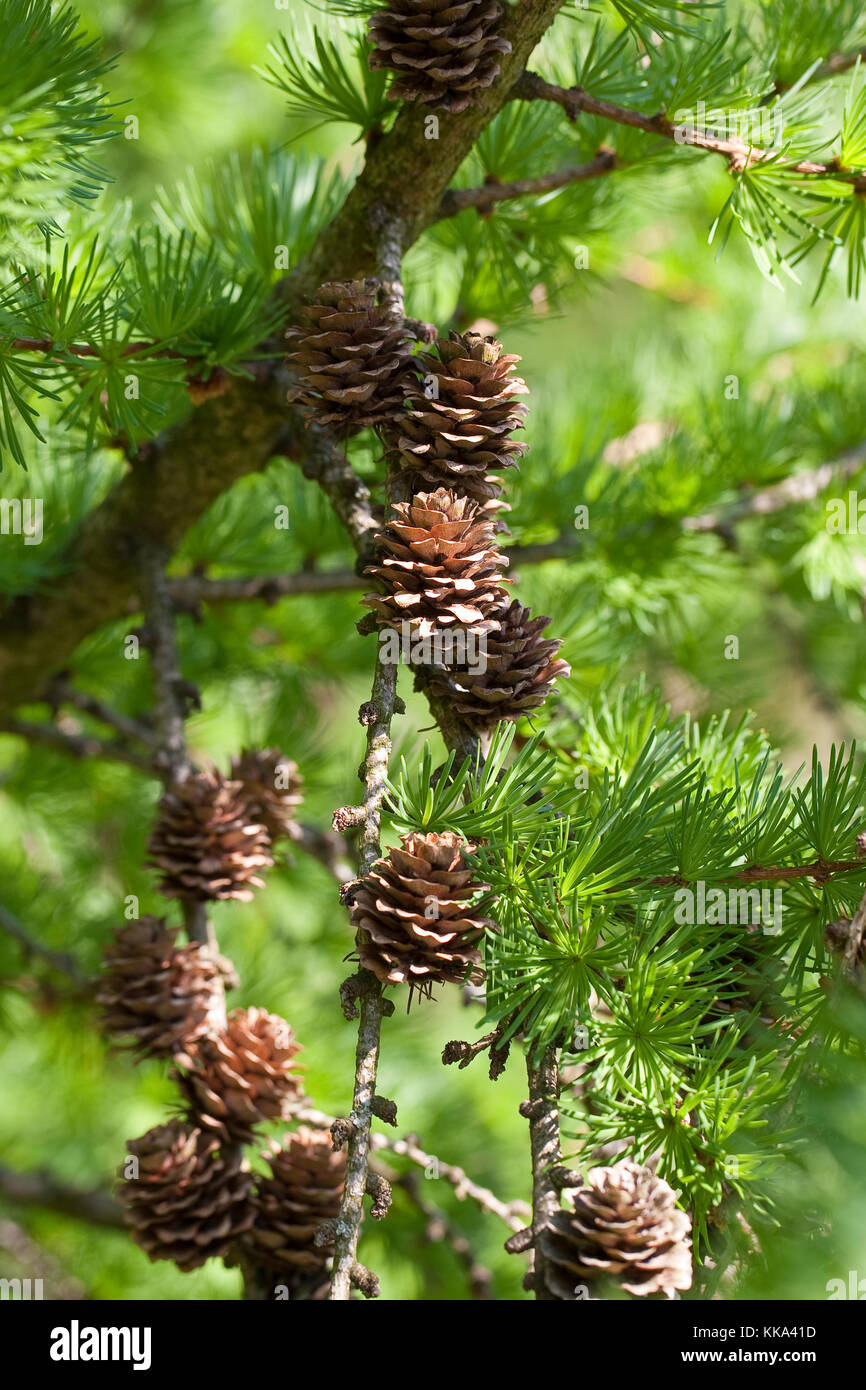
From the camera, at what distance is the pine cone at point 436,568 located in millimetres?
411

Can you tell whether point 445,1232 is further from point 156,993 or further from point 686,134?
point 686,134

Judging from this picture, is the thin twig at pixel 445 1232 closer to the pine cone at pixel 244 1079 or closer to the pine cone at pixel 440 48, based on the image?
the pine cone at pixel 244 1079

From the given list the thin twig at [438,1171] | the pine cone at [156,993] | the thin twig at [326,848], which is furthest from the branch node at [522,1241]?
the thin twig at [326,848]

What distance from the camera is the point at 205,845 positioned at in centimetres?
57

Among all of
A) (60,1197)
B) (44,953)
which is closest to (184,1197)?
(44,953)

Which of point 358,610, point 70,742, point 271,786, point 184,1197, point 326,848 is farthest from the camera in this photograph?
point 358,610

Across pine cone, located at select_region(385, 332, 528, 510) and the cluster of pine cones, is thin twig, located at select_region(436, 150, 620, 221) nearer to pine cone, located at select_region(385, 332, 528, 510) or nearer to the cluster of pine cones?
pine cone, located at select_region(385, 332, 528, 510)

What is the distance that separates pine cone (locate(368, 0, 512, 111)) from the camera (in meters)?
0.46

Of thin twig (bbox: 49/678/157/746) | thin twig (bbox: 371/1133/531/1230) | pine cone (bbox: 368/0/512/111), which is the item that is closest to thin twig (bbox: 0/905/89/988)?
thin twig (bbox: 49/678/157/746)

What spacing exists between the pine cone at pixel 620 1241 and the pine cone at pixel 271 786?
299 mm

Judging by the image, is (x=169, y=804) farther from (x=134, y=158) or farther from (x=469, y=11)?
(x=134, y=158)

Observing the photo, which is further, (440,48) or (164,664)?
(164,664)

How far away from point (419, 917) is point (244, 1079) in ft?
0.66

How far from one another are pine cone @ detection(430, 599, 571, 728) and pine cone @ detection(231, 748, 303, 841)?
0.19 meters
